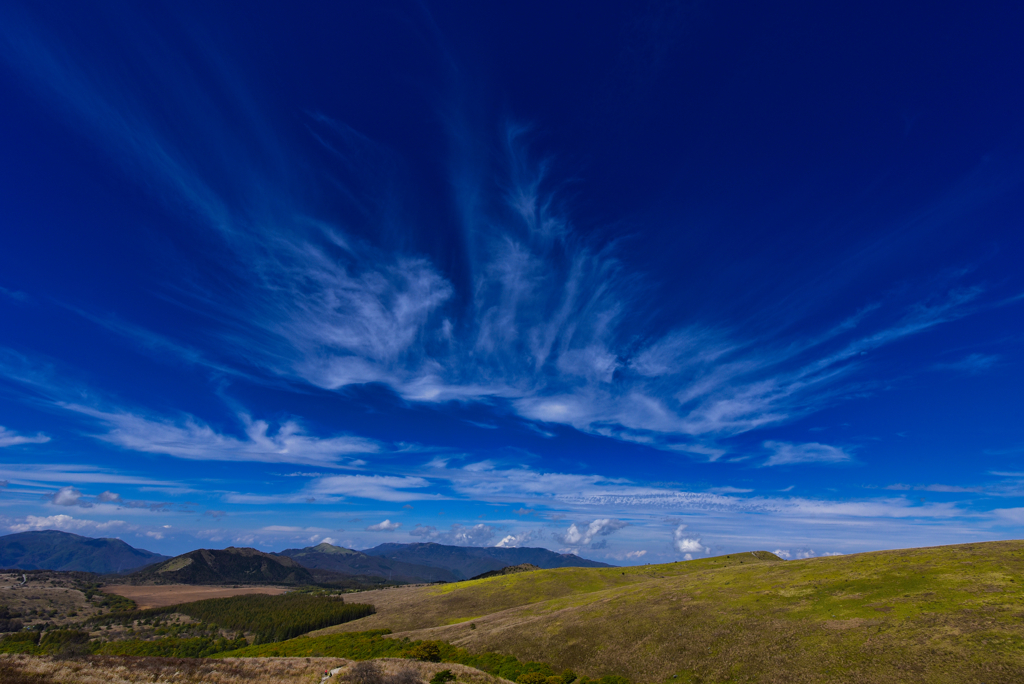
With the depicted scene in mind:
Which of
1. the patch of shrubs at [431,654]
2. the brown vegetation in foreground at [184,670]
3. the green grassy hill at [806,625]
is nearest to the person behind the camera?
the brown vegetation in foreground at [184,670]

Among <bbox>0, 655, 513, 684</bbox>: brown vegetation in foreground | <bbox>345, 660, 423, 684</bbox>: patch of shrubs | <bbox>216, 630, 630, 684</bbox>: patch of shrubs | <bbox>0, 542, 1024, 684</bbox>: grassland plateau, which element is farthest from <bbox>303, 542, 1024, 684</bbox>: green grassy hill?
<bbox>345, 660, 423, 684</bbox>: patch of shrubs

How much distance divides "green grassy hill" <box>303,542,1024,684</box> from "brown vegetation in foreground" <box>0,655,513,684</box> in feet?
88.3

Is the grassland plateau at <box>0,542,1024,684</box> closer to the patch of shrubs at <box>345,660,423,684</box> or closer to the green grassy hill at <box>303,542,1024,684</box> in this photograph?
the green grassy hill at <box>303,542,1024,684</box>

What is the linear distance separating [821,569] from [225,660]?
107m

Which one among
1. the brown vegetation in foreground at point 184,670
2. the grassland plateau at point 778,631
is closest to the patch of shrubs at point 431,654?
the grassland plateau at point 778,631

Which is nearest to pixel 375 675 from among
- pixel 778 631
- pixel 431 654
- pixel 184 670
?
pixel 184 670

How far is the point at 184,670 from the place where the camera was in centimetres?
4041

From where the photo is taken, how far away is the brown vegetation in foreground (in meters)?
34.3

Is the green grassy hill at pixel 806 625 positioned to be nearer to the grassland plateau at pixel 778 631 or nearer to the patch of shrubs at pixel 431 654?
the grassland plateau at pixel 778 631

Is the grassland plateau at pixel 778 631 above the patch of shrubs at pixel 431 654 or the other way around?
above

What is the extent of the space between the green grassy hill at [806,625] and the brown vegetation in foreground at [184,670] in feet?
88.3

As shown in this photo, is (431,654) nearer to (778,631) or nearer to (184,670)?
(184,670)

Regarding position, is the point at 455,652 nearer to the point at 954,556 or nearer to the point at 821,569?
the point at 821,569

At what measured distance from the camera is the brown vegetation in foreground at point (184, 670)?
3434cm
